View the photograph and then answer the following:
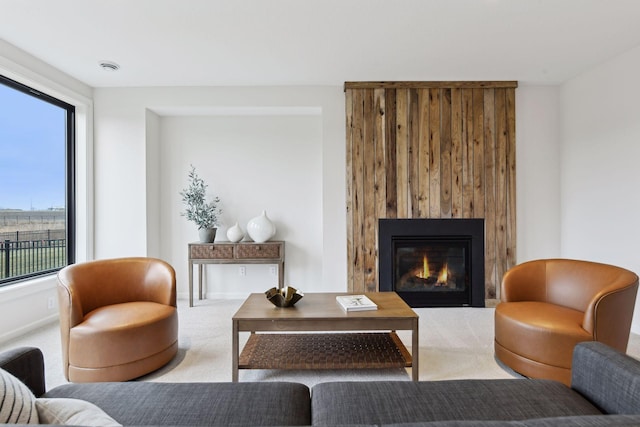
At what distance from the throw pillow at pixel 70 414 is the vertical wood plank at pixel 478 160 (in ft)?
12.5

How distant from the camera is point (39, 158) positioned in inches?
135

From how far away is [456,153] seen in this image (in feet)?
12.7

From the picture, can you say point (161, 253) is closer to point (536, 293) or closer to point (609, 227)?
point (536, 293)

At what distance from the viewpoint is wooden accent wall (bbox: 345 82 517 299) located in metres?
3.84

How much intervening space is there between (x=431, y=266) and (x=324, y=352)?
2152 mm

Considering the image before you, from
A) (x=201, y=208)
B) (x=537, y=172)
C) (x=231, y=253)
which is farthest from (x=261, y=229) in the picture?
(x=537, y=172)

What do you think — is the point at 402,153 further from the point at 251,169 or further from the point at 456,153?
the point at 251,169

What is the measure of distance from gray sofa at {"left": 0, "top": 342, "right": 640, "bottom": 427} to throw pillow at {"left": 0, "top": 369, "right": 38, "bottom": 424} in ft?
0.98

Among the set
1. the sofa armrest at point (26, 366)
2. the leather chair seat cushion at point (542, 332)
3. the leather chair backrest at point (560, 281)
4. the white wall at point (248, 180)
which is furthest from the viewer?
the white wall at point (248, 180)

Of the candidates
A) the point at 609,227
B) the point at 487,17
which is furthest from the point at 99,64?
the point at 609,227

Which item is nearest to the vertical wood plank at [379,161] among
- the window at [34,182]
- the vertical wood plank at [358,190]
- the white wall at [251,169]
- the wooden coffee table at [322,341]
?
the vertical wood plank at [358,190]

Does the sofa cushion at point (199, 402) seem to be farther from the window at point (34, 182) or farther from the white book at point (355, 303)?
the window at point (34, 182)

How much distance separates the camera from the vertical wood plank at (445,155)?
3842 millimetres

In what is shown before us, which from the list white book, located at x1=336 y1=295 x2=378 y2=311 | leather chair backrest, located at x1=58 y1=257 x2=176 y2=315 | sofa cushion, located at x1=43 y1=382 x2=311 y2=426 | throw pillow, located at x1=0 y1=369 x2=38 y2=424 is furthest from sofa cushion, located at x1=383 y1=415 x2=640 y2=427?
leather chair backrest, located at x1=58 y1=257 x2=176 y2=315
